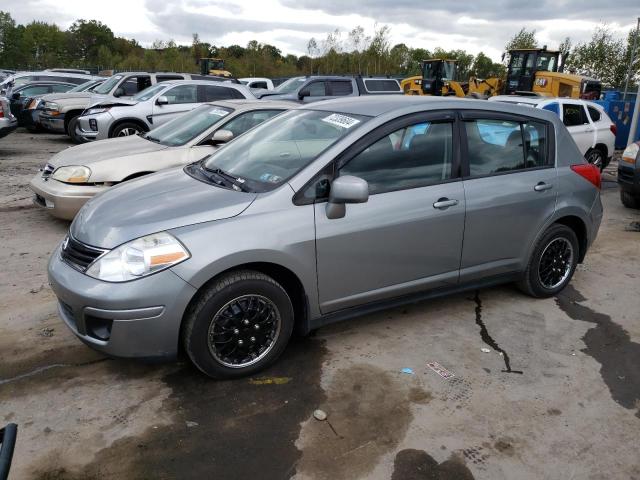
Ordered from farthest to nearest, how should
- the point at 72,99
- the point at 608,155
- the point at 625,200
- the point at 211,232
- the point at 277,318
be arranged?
1. the point at 72,99
2. the point at 608,155
3. the point at 625,200
4. the point at 277,318
5. the point at 211,232

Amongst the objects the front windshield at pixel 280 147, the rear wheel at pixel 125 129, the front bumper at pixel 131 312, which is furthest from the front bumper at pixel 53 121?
the front bumper at pixel 131 312

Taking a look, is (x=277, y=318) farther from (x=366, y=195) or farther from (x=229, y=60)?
(x=229, y=60)

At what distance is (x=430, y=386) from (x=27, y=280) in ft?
12.2

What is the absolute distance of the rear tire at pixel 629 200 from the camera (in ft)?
28.2

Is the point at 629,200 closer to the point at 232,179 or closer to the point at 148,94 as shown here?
the point at 232,179

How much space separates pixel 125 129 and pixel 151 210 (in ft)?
28.5

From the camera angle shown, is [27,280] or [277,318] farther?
[27,280]

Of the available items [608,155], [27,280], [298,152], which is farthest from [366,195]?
[608,155]

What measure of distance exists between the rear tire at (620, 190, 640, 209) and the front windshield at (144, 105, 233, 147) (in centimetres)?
623

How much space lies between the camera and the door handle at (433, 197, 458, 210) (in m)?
3.92

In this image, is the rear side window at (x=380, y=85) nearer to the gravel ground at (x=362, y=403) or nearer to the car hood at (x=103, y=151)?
the car hood at (x=103, y=151)

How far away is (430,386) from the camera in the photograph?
3.50m

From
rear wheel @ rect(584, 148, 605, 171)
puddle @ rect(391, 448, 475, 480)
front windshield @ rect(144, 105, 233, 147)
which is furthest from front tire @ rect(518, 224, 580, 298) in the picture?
rear wheel @ rect(584, 148, 605, 171)

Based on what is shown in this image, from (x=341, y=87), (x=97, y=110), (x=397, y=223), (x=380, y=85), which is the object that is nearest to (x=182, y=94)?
(x=97, y=110)
